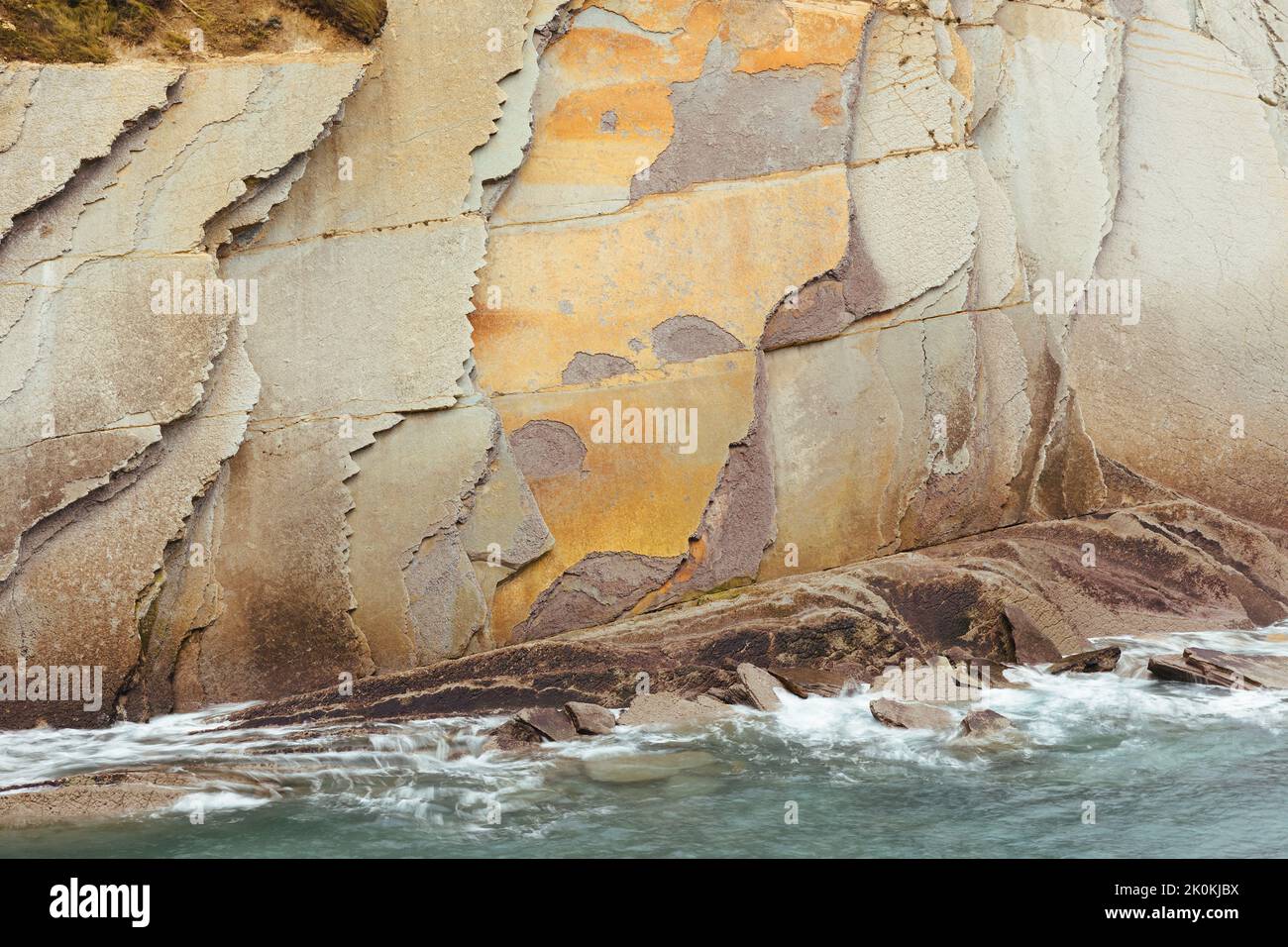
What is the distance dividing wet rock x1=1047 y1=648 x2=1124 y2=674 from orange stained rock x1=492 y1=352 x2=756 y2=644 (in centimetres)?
211

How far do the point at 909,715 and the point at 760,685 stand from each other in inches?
30.4

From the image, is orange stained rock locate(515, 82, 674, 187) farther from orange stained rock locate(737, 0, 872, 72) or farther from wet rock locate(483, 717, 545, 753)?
wet rock locate(483, 717, 545, 753)

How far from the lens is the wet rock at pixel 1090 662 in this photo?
705cm

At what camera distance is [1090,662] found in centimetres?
707

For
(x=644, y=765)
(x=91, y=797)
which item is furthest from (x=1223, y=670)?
(x=91, y=797)

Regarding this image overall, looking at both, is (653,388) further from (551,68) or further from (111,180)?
(111,180)

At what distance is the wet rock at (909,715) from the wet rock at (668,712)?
74 centimetres

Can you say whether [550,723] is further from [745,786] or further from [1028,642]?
[1028,642]

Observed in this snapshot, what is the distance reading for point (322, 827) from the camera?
514 centimetres

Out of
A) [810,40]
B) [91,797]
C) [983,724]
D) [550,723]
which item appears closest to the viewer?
[91,797]

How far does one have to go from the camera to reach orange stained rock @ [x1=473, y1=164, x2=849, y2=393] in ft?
22.8

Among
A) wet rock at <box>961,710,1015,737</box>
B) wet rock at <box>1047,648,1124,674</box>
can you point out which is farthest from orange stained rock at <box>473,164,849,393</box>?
wet rock at <box>1047,648,1124,674</box>

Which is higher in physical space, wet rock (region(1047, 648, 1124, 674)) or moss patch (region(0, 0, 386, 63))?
moss patch (region(0, 0, 386, 63))

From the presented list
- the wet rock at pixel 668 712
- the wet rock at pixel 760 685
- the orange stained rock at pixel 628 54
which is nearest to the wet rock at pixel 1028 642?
the wet rock at pixel 760 685
